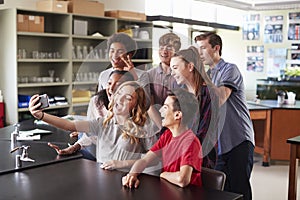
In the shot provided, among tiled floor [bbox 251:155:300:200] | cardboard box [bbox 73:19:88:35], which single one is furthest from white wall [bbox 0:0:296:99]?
tiled floor [bbox 251:155:300:200]

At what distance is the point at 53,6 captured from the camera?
204 inches

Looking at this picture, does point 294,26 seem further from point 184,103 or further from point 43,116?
point 43,116

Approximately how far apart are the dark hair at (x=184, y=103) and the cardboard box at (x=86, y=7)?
384 centimetres

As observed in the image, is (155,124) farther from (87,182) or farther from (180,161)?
(87,182)

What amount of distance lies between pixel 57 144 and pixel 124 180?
0.96m

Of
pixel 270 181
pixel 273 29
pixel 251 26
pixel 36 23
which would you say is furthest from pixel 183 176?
pixel 251 26

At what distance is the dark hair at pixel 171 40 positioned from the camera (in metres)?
2.05

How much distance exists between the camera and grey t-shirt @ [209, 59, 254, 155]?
2.87 metres

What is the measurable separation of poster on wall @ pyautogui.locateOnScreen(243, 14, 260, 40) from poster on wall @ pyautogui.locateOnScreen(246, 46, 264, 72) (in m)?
0.24

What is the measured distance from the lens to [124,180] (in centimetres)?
182

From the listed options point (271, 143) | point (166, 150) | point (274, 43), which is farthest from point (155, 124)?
point (274, 43)

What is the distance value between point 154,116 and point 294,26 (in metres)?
7.59

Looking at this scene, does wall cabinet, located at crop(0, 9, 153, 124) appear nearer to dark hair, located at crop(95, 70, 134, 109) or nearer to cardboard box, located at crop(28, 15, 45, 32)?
cardboard box, located at crop(28, 15, 45, 32)

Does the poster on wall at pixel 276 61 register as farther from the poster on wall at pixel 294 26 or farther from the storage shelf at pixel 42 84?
the storage shelf at pixel 42 84
